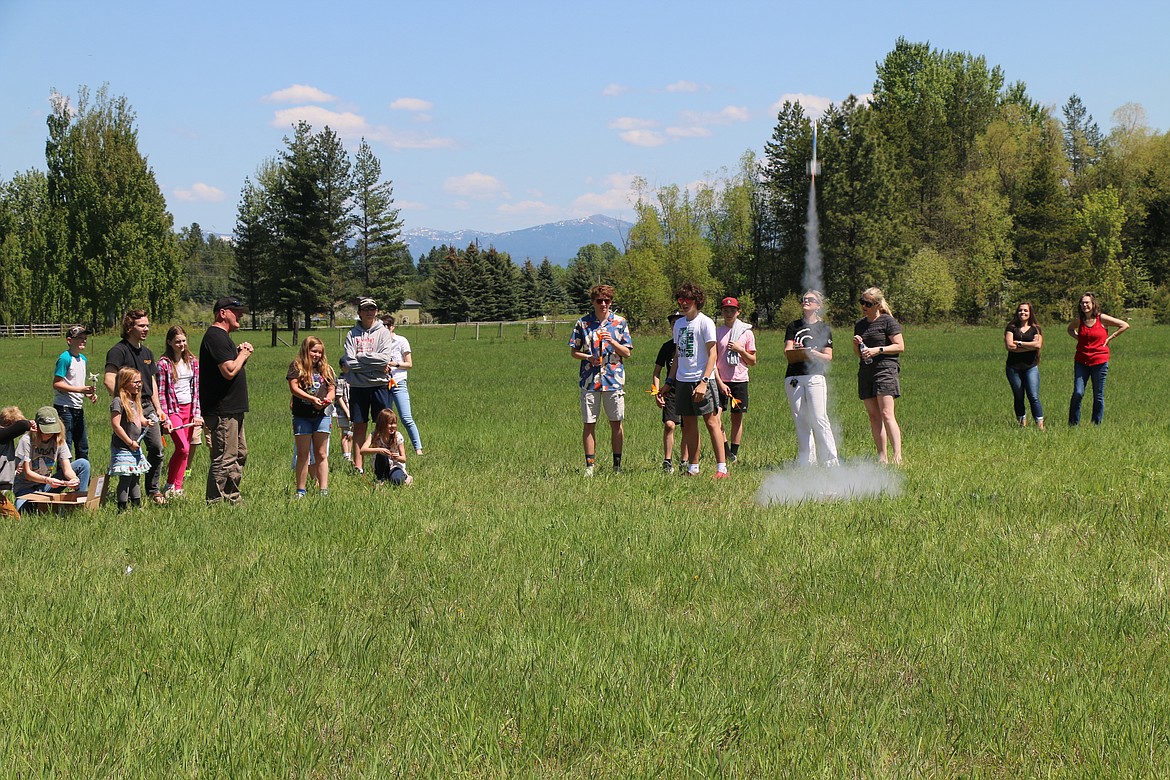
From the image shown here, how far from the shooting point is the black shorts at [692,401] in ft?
35.9

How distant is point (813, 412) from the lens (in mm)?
11242

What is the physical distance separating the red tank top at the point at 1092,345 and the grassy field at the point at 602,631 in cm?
453

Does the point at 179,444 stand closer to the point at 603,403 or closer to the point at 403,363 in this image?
the point at 403,363

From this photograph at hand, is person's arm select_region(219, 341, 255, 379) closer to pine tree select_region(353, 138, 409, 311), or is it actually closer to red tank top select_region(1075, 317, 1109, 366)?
red tank top select_region(1075, 317, 1109, 366)

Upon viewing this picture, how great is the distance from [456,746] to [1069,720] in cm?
264

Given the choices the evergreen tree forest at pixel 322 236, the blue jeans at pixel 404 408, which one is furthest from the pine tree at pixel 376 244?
the blue jeans at pixel 404 408

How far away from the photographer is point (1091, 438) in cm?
1348

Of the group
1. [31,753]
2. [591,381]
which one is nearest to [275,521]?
[591,381]

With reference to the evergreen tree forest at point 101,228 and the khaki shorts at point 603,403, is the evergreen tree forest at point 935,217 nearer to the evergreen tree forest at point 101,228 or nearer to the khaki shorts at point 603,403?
the evergreen tree forest at point 101,228

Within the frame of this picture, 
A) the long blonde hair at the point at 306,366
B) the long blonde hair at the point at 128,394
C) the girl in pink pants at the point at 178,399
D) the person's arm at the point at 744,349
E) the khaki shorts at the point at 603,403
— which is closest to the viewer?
the long blonde hair at the point at 128,394

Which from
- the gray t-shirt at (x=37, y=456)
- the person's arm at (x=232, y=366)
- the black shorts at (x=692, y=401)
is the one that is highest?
the person's arm at (x=232, y=366)

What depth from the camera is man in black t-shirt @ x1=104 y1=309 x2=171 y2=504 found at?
32.8 ft

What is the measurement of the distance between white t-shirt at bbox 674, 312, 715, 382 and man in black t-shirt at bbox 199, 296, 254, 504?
4387 mm

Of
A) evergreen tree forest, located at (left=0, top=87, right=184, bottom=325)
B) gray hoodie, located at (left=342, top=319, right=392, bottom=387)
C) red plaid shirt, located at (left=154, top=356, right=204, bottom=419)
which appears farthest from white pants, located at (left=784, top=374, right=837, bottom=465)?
evergreen tree forest, located at (left=0, top=87, right=184, bottom=325)
